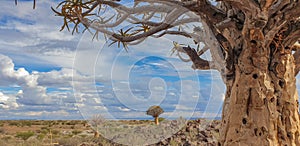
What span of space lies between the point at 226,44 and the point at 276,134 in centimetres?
101

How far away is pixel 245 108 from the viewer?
333 cm

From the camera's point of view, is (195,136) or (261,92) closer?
(261,92)

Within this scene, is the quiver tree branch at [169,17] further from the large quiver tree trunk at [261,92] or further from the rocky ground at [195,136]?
the rocky ground at [195,136]

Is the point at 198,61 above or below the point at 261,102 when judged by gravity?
above

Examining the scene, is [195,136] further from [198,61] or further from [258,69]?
[258,69]

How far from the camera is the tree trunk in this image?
3.27 metres

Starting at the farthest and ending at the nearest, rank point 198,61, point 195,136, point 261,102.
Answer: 1. point 195,136
2. point 198,61
3. point 261,102

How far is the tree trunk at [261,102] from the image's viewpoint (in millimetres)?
3270

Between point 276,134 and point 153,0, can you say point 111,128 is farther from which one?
point 276,134

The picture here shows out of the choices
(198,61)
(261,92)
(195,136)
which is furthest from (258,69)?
(195,136)

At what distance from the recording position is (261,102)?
327cm

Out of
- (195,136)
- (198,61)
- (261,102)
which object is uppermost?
(198,61)

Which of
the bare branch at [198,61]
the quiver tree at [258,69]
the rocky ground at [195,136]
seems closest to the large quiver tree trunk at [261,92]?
the quiver tree at [258,69]

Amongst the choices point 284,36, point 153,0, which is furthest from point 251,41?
point 153,0
